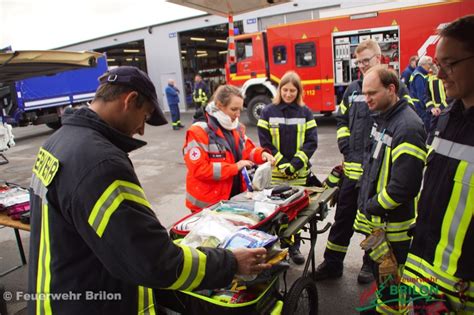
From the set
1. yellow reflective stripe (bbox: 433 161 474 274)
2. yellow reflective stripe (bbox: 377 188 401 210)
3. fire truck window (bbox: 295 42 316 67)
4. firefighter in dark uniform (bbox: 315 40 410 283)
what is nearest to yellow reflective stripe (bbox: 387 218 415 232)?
yellow reflective stripe (bbox: 377 188 401 210)

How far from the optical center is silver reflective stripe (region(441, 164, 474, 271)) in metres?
1.57

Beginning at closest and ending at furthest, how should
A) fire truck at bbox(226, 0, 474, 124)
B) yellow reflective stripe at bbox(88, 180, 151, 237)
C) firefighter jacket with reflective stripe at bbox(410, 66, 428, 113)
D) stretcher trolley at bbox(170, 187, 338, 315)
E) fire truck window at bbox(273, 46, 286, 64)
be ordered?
yellow reflective stripe at bbox(88, 180, 151, 237) < stretcher trolley at bbox(170, 187, 338, 315) < firefighter jacket with reflective stripe at bbox(410, 66, 428, 113) < fire truck at bbox(226, 0, 474, 124) < fire truck window at bbox(273, 46, 286, 64)

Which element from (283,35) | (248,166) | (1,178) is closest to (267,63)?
(283,35)

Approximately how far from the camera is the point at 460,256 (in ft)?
5.23

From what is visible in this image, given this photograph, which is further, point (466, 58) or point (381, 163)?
point (381, 163)

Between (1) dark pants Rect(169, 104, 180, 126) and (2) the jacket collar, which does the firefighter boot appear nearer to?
(2) the jacket collar

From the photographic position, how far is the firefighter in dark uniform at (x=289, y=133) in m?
3.76

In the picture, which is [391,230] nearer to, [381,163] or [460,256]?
[381,163]

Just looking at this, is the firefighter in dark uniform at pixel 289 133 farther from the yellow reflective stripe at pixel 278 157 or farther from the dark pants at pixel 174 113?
the dark pants at pixel 174 113

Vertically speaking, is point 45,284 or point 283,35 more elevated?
point 283,35

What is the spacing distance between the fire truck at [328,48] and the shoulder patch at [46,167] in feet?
31.0

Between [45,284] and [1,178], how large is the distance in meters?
8.57

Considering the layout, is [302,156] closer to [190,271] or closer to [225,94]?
[225,94]

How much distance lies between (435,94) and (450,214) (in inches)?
259
